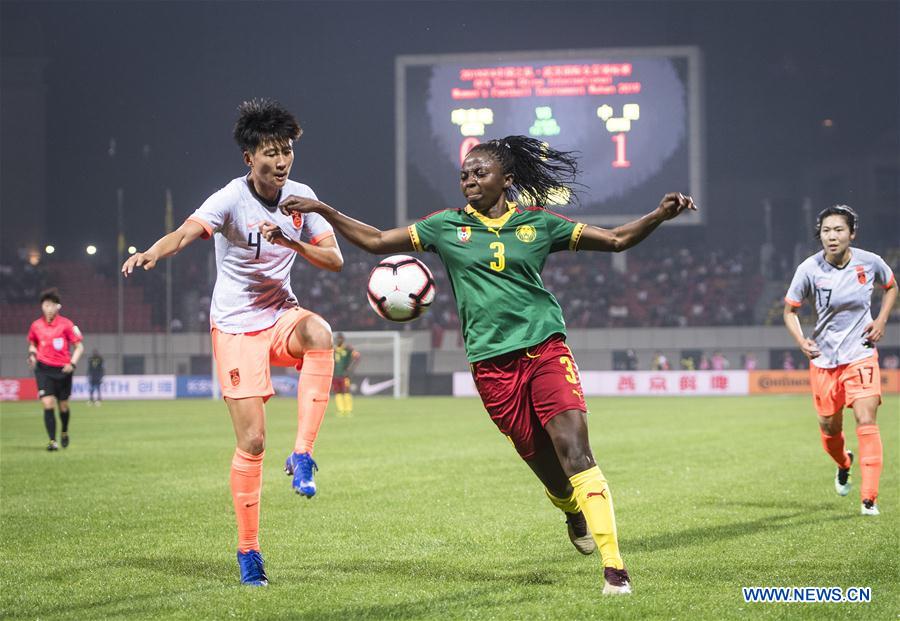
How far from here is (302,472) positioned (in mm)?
5977

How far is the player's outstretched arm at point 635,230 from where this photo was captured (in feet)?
17.7

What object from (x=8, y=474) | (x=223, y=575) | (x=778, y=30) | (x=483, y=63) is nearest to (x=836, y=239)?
(x=223, y=575)

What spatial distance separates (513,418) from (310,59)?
59541mm

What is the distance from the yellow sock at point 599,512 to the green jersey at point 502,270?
2.60 feet

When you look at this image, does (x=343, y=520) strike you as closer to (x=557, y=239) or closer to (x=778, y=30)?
(x=557, y=239)

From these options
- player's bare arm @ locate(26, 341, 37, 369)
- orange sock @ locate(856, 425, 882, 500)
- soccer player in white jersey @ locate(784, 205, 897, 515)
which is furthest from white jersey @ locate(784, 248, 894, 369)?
player's bare arm @ locate(26, 341, 37, 369)

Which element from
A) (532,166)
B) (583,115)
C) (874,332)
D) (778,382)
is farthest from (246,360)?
(778,382)

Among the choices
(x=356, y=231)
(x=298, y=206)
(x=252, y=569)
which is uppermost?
(x=298, y=206)

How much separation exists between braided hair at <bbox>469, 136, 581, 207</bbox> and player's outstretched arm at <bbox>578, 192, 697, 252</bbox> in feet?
2.06

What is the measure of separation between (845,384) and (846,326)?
0.51m

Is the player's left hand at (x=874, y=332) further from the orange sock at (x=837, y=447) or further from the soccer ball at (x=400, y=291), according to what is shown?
the soccer ball at (x=400, y=291)

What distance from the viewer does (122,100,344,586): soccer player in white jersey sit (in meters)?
6.16

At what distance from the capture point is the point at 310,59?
62.7 meters

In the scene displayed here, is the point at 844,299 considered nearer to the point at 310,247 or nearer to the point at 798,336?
the point at 798,336
